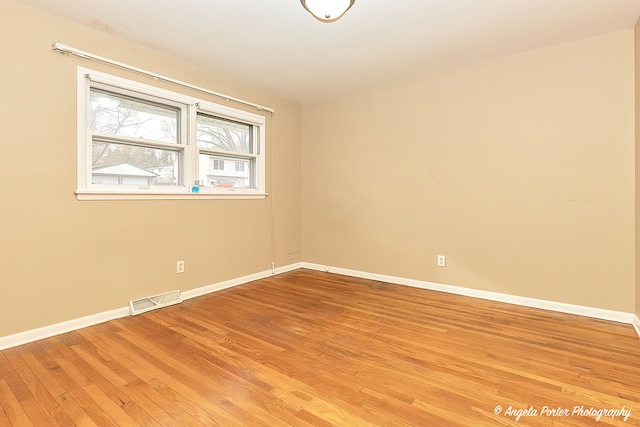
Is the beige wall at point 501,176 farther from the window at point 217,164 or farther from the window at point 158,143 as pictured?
the window at point 217,164

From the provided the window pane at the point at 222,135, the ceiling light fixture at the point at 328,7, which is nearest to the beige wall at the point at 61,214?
the window pane at the point at 222,135

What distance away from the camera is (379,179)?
4.04m

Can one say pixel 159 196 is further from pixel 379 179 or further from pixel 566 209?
pixel 566 209

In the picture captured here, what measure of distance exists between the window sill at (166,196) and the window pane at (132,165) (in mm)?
148

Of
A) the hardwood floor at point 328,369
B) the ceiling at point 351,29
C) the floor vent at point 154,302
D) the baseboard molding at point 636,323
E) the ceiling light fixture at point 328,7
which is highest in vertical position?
the ceiling at point 351,29

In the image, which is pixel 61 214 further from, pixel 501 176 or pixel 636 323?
pixel 636 323

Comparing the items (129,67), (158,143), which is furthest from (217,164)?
(129,67)

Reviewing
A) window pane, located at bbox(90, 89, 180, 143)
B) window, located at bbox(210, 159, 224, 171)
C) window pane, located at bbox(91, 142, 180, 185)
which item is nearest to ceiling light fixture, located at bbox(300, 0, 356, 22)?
window pane, located at bbox(90, 89, 180, 143)

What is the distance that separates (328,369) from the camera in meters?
1.92

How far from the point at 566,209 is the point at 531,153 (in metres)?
0.60

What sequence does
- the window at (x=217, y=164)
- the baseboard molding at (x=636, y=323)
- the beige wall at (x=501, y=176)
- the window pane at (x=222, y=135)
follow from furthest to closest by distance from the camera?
the window at (x=217, y=164) < the window pane at (x=222, y=135) < the beige wall at (x=501, y=176) < the baseboard molding at (x=636, y=323)

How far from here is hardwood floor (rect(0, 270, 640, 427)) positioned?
1507mm

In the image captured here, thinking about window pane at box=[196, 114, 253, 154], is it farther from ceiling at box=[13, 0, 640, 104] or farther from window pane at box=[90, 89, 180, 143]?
ceiling at box=[13, 0, 640, 104]

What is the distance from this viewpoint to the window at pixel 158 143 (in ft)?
8.71
